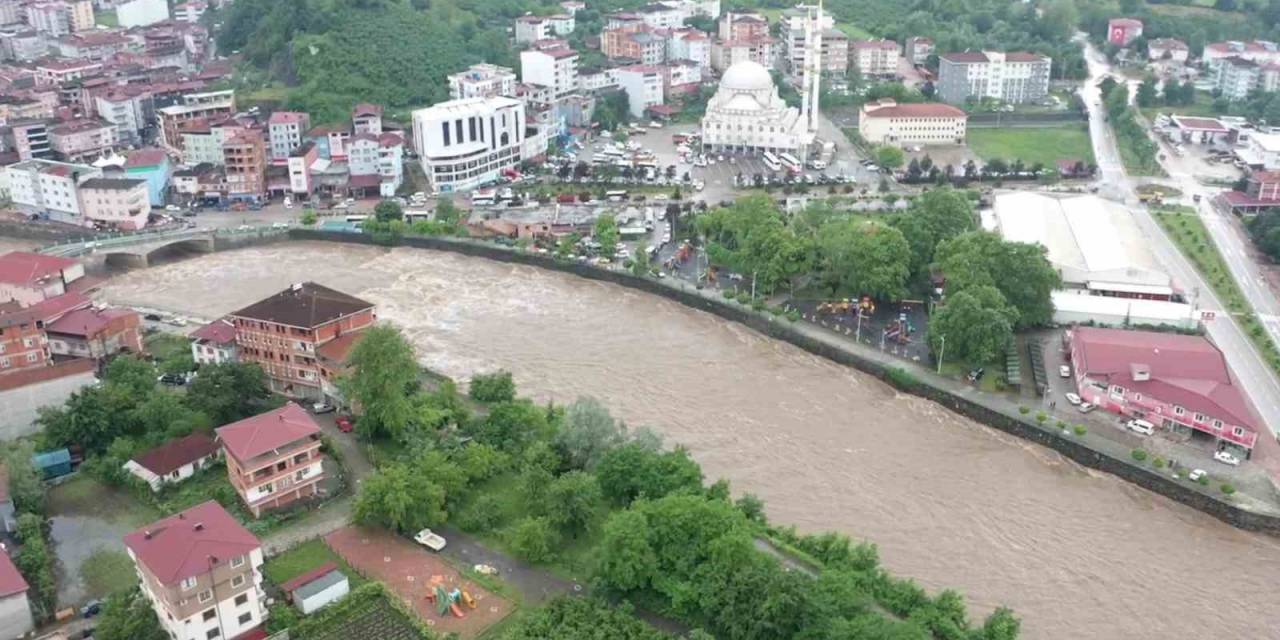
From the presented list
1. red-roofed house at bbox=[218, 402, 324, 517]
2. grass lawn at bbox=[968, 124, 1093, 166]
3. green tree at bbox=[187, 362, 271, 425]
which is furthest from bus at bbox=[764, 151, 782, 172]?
red-roofed house at bbox=[218, 402, 324, 517]

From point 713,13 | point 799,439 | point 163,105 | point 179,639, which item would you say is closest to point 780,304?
point 799,439

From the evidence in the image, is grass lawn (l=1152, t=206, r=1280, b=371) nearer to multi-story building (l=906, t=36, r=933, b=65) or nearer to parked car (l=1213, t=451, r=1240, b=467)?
parked car (l=1213, t=451, r=1240, b=467)

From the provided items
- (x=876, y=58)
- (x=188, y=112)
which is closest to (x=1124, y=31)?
(x=876, y=58)

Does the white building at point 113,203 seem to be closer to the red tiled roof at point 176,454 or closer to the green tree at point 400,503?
the red tiled roof at point 176,454

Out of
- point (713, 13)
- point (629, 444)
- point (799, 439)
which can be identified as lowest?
point (799, 439)

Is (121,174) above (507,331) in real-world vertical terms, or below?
above

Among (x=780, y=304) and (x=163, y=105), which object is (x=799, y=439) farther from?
(x=163, y=105)
